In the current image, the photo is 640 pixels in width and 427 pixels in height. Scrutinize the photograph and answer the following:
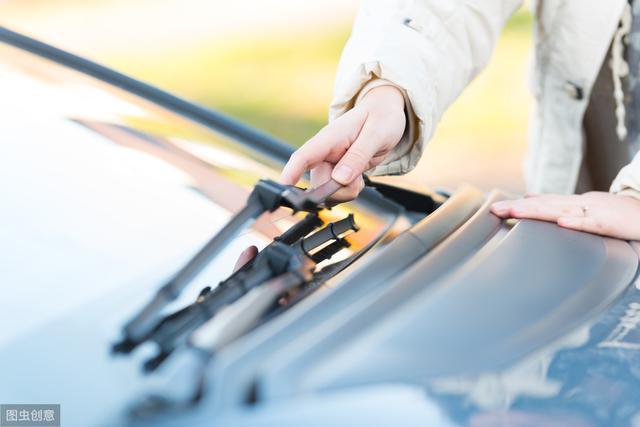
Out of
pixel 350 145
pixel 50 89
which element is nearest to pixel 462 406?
pixel 350 145

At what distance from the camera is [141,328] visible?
3.22 ft

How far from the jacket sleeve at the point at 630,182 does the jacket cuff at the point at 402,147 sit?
32cm

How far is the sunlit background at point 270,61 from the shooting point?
4746 millimetres

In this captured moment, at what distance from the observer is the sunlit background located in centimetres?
475

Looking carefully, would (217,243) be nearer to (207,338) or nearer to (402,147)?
(207,338)

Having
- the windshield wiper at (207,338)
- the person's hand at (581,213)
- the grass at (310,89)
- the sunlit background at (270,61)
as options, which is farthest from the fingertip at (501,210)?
the grass at (310,89)

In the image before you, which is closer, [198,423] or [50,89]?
[198,423]

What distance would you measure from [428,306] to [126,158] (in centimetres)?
62

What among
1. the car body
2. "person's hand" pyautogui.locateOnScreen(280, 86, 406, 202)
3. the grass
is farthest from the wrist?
the grass

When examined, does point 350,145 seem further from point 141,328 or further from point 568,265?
point 141,328

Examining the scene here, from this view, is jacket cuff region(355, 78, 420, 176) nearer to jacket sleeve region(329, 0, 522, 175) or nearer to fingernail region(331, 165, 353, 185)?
jacket sleeve region(329, 0, 522, 175)

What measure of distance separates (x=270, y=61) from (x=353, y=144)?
4869mm

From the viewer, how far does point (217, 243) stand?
1.07m

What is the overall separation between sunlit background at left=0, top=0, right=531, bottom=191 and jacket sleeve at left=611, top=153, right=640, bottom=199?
261 centimetres
